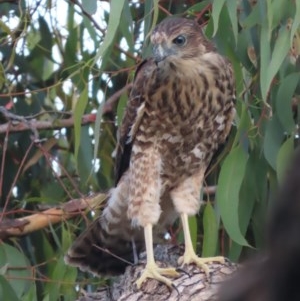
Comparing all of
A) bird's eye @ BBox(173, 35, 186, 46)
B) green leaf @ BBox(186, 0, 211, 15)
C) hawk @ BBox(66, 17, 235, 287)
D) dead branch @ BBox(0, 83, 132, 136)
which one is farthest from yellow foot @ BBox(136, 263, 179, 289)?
dead branch @ BBox(0, 83, 132, 136)

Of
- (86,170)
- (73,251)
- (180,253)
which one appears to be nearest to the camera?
(180,253)

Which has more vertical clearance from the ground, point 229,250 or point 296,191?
point 296,191

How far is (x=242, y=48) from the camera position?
11.6 feet

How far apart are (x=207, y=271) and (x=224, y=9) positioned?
1018mm

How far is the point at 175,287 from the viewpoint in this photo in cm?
274

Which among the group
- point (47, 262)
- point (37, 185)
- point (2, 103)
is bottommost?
point (47, 262)

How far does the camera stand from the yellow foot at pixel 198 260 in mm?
2918

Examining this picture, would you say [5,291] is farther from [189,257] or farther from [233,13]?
[233,13]

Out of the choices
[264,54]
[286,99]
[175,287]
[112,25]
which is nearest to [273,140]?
[286,99]

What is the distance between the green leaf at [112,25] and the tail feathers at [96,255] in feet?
2.60

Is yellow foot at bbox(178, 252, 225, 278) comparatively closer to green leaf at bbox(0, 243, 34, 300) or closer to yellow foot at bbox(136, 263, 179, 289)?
yellow foot at bbox(136, 263, 179, 289)

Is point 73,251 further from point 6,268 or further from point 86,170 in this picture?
point 86,170

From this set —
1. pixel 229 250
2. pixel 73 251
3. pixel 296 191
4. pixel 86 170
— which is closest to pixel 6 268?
pixel 73 251

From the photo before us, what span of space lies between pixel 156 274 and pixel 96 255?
2.42ft
